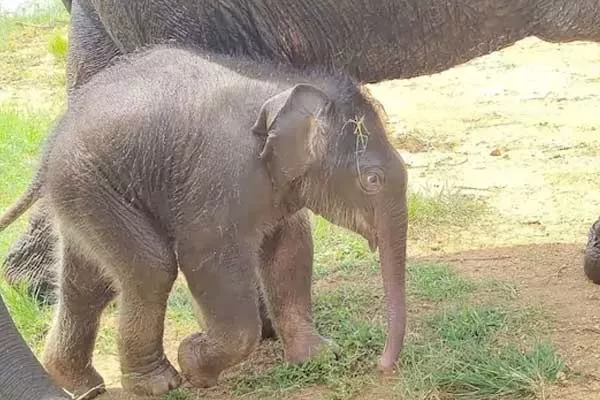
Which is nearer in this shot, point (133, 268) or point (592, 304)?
point (133, 268)

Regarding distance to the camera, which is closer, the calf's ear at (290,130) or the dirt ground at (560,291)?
the calf's ear at (290,130)

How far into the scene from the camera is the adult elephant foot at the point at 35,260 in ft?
16.5

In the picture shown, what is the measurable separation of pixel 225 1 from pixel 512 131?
11.1 feet

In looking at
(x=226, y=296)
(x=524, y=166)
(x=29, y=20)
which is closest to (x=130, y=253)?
(x=226, y=296)

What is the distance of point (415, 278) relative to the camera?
189 inches

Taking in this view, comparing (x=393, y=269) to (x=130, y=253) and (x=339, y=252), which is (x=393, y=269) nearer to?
(x=130, y=253)

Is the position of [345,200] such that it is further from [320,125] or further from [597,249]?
[597,249]

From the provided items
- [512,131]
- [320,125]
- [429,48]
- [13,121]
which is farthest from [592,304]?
[13,121]

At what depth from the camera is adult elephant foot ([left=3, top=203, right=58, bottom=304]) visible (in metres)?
5.04

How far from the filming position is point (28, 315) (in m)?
4.76

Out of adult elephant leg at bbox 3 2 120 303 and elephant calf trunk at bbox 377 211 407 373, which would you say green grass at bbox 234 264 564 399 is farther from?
adult elephant leg at bbox 3 2 120 303

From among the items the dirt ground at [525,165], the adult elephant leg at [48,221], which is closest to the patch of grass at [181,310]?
the adult elephant leg at [48,221]

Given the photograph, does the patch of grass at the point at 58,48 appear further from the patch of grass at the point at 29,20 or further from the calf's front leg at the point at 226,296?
the calf's front leg at the point at 226,296

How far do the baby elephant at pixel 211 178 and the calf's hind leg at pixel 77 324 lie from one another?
10 centimetres
